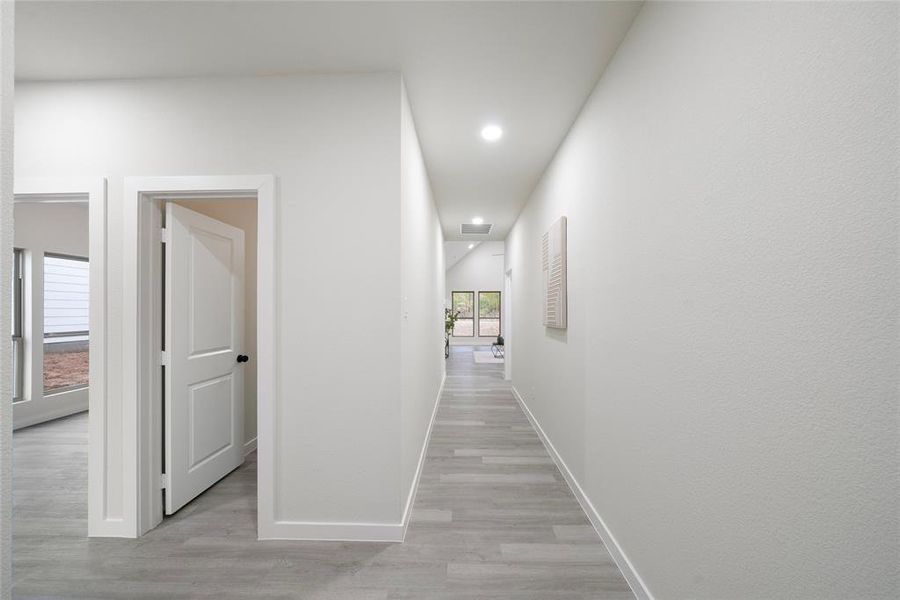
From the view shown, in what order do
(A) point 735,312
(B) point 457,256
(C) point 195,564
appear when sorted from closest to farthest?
(A) point 735,312, (C) point 195,564, (B) point 457,256

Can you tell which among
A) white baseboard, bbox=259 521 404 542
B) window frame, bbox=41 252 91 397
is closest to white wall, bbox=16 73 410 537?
white baseboard, bbox=259 521 404 542

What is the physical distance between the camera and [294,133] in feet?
7.73

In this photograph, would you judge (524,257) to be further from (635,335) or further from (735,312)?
(735,312)

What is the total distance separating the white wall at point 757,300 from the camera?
2.70ft

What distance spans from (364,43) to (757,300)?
2060 millimetres

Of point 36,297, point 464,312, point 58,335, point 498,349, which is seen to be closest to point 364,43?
point 36,297

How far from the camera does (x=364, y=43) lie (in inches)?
82.1

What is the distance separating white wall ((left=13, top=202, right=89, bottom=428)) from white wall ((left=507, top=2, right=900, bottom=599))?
237 inches

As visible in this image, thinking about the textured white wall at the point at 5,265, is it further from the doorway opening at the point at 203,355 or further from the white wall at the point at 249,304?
the white wall at the point at 249,304

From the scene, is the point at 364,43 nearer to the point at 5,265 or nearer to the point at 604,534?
the point at 5,265

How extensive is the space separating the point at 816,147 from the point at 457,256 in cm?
1214

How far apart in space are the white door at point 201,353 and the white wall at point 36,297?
323 centimetres

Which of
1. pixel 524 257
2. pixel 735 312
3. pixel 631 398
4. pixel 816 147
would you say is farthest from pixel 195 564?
pixel 524 257

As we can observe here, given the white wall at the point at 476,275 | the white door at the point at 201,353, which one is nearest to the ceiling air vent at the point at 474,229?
the white door at the point at 201,353
